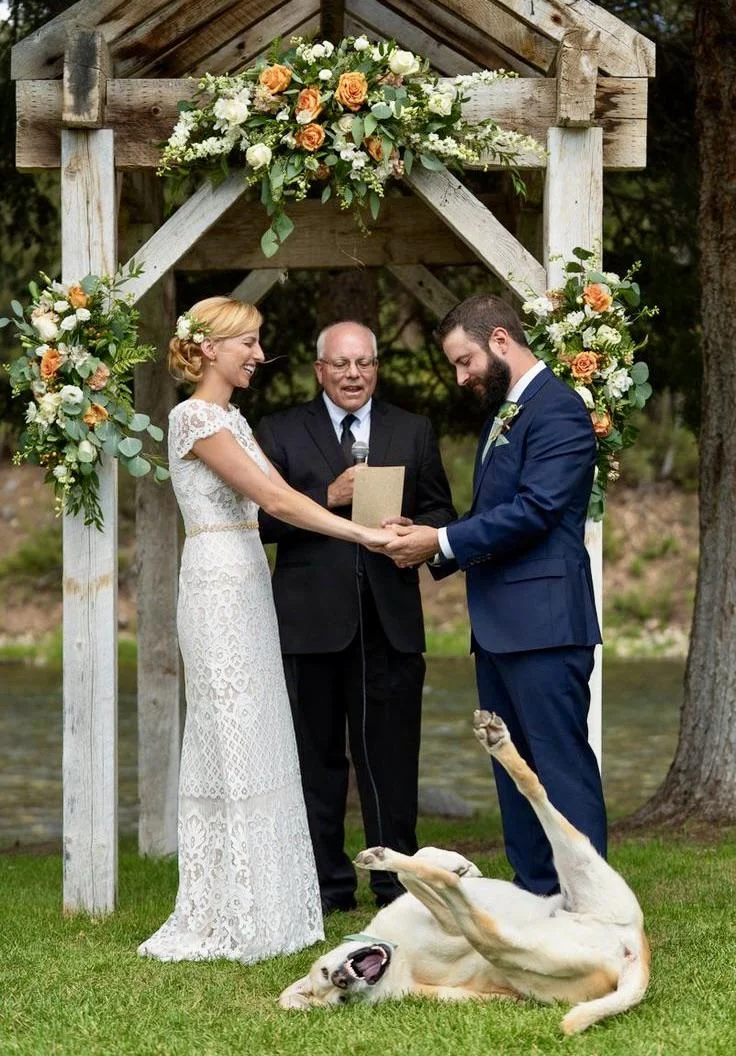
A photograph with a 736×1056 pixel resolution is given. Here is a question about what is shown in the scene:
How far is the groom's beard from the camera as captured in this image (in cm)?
479

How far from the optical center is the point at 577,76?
208 inches

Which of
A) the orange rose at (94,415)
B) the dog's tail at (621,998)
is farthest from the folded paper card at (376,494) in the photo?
the dog's tail at (621,998)

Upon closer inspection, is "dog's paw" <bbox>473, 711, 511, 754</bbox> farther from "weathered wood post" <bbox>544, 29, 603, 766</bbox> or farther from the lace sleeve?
the lace sleeve

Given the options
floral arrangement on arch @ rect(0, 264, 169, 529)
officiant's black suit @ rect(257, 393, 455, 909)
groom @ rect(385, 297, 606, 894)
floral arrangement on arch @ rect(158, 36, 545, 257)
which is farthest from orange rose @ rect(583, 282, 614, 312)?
floral arrangement on arch @ rect(0, 264, 169, 529)

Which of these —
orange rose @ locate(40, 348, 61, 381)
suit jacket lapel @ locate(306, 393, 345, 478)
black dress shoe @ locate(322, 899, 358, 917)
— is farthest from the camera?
suit jacket lapel @ locate(306, 393, 345, 478)

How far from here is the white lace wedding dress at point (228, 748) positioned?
16.0 feet

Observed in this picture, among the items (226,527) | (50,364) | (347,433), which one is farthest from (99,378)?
(347,433)

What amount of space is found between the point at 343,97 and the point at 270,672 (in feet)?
6.34

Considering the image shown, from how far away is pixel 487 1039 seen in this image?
12.3 feet

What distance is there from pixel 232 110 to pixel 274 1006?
2889 millimetres

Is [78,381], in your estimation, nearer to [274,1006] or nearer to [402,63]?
[402,63]

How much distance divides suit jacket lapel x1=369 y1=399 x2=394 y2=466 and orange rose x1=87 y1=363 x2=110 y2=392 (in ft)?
3.35

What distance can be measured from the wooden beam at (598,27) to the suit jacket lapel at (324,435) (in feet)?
5.06

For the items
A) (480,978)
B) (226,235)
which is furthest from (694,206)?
(480,978)
